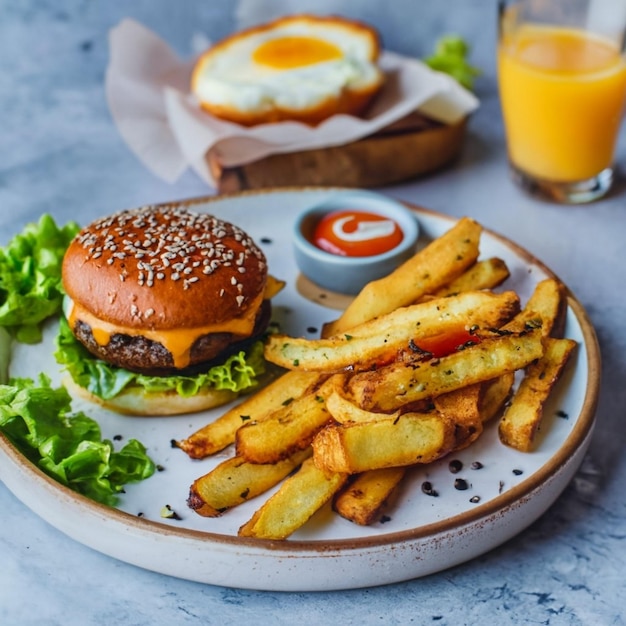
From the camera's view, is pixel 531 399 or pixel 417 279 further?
pixel 417 279

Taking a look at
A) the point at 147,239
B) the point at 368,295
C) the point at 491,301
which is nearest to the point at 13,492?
the point at 147,239

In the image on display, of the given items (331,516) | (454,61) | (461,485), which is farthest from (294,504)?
(454,61)

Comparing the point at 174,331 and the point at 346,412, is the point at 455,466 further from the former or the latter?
the point at 174,331

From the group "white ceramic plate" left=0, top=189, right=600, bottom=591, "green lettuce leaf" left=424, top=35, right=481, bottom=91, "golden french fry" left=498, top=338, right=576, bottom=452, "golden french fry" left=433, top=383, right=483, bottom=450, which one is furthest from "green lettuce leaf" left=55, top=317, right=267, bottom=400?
"green lettuce leaf" left=424, top=35, right=481, bottom=91

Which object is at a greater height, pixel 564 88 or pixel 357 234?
pixel 564 88

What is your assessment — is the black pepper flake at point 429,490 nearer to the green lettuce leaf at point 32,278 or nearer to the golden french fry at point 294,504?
the golden french fry at point 294,504

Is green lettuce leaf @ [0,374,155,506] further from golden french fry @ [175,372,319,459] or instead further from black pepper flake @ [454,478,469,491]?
black pepper flake @ [454,478,469,491]

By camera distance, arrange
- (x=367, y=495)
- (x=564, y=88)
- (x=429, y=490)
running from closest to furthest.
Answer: (x=367, y=495), (x=429, y=490), (x=564, y=88)
